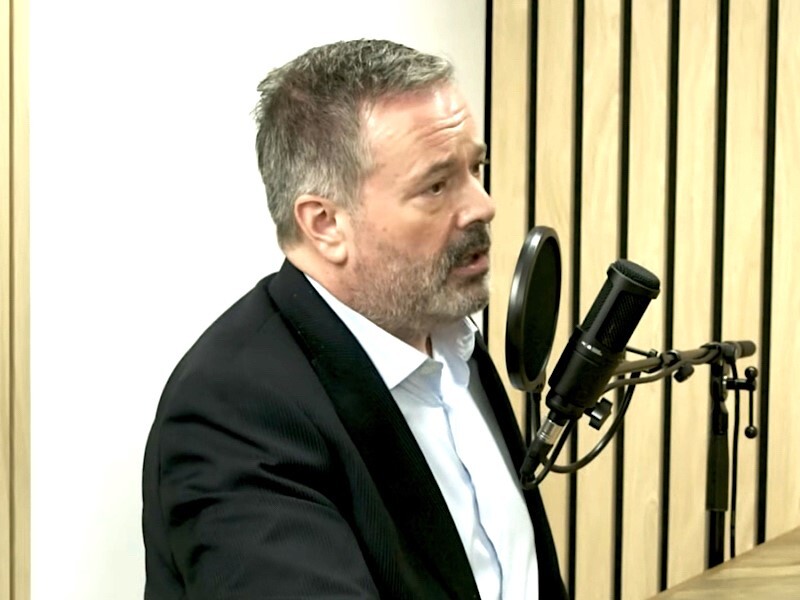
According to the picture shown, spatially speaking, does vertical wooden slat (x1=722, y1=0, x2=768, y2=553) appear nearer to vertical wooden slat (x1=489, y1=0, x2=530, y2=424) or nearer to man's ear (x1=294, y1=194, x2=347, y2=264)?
vertical wooden slat (x1=489, y1=0, x2=530, y2=424)

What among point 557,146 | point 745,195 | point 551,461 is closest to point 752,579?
point 551,461

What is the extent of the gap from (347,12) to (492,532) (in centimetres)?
134

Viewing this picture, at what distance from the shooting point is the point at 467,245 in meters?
1.51

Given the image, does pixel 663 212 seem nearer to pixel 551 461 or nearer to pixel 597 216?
pixel 597 216

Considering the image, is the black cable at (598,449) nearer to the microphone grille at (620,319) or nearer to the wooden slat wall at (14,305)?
the microphone grille at (620,319)

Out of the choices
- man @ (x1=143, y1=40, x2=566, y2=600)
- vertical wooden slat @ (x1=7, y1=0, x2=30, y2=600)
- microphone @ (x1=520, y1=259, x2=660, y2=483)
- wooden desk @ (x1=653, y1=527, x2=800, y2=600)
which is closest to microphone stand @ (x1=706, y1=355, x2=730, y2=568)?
wooden desk @ (x1=653, y1=527, x2=800, y2=600)

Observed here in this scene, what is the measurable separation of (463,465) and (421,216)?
311mm

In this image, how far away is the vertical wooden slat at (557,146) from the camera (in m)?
2.85

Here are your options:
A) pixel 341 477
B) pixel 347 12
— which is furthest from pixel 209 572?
pixel 347 12

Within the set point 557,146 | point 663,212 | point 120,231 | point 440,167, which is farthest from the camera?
point 557,146

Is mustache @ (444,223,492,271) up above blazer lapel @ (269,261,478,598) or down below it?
above

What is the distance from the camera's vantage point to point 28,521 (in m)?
1.81

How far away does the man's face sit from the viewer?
4.83 feet

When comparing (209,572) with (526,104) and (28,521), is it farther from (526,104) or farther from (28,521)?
Answer: (526,104)
